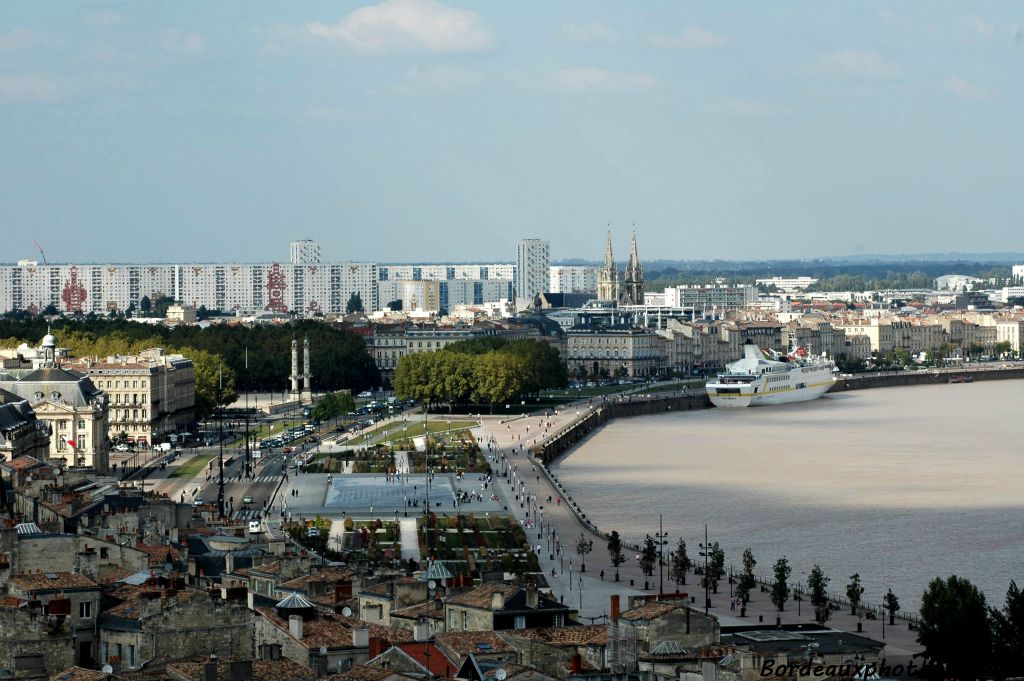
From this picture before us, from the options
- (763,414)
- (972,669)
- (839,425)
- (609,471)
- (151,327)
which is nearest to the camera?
(972,669)

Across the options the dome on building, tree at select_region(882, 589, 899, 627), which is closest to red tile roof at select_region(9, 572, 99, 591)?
the dome on building

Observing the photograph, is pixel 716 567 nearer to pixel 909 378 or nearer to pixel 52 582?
pixel 52 582

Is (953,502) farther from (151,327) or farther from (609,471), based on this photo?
(151,327)

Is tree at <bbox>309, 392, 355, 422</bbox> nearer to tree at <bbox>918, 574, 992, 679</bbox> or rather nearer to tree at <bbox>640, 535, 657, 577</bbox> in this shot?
tree at <bbox>640, 535, 657, 577</bbox>

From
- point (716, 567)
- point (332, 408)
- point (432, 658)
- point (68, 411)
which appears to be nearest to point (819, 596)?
point (716, 567)

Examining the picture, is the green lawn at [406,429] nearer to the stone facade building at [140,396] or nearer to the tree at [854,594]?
the stone facade building at [140,396]

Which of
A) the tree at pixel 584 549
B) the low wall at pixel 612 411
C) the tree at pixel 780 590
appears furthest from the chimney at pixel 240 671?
the low wall at pixel 612 411

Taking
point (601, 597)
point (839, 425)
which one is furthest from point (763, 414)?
point (601, 597)
